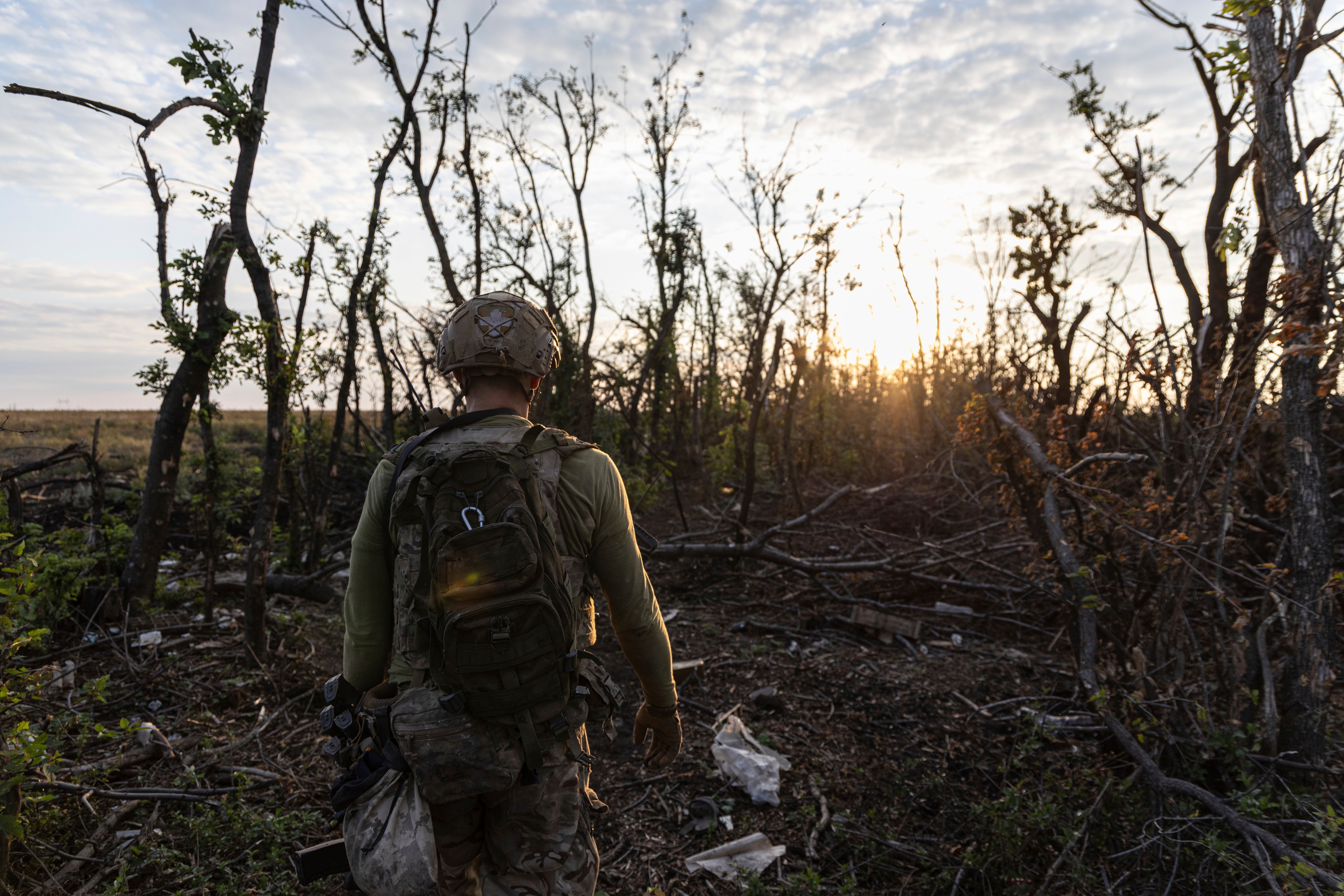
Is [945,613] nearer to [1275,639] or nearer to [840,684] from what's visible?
[840,684]

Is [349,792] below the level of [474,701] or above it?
below

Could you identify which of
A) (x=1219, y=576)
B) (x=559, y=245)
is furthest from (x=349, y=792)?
(x=559, y=245)

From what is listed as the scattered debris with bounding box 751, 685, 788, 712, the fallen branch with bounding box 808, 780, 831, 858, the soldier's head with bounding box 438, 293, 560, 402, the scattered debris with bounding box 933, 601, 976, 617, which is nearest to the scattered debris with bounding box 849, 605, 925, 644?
the scattered debris with bounding box 933, 601, 976, 617

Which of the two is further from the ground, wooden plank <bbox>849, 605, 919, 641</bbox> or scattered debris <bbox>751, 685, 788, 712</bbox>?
wooden plank <bbox>849, 605, 919, 641</bbox>

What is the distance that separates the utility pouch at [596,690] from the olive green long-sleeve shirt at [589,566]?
0.10 m

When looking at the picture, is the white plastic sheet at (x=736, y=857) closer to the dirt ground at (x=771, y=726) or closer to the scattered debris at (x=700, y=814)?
the dirt ground at (x=771, y=726)

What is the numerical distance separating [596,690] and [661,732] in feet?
1.45

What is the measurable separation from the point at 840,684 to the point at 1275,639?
2594mm

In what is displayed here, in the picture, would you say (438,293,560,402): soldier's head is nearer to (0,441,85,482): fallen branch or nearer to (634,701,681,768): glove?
(634,701,681,768): glove

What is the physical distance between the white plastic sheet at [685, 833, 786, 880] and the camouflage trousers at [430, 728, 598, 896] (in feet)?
4.89

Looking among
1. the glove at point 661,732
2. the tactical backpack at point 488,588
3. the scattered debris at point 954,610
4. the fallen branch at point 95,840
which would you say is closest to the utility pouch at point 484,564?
the tactical backpack at point 488,588

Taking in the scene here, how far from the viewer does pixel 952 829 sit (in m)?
3.35

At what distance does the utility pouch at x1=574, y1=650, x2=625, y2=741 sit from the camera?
1901 millimetres

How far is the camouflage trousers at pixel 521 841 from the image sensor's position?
5.88ft
